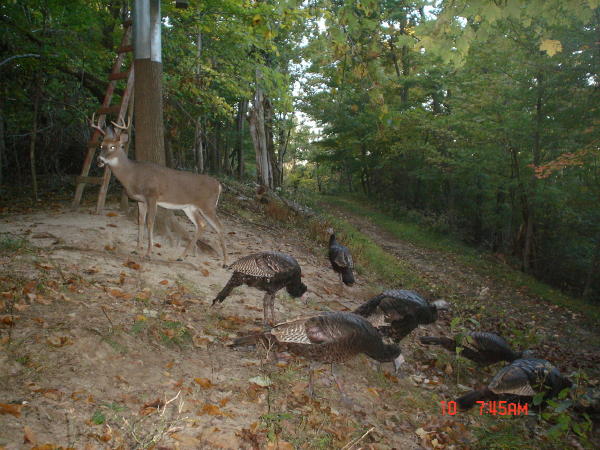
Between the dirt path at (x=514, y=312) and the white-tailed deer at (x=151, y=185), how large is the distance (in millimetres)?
5738

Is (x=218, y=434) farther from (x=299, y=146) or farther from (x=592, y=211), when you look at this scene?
(x=299, y=146)

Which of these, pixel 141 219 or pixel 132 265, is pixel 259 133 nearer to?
pixel 141 219

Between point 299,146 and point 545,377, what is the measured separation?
1652 inches

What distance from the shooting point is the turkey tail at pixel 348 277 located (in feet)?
23.6

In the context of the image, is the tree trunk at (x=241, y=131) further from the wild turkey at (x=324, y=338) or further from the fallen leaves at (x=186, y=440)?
the fallen leaves at (x=186, y=440)

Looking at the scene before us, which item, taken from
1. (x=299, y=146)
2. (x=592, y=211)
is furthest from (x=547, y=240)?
(x=299, y=146)

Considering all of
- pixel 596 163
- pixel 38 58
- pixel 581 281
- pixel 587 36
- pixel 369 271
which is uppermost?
pixel 587 36

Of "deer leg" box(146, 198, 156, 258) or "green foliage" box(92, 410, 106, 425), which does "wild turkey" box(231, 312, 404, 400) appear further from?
"deer leg" box(146, 198, 156, 258)

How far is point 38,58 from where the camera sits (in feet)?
29.1

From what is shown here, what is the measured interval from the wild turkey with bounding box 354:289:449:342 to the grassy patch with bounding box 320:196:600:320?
896 centimetres

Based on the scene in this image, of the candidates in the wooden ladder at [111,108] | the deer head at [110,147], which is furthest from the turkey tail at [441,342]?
the wooden ladder at [111,108]

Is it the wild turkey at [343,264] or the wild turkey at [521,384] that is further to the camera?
the wild turkey at [343,264]

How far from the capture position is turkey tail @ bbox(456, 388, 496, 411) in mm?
4109
